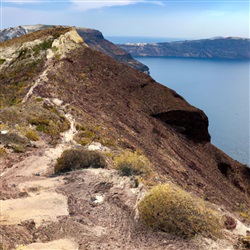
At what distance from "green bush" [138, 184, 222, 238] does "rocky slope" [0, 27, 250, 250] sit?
0.27 meters

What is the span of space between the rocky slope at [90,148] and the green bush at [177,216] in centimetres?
27

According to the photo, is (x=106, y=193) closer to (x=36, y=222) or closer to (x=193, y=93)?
(x=36, y=222)

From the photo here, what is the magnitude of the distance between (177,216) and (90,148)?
12.3 m

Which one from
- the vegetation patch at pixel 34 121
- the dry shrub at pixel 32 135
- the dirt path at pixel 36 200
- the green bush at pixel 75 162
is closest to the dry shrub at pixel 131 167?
the green bush at pixel 75 162

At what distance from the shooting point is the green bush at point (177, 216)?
9.16 meters

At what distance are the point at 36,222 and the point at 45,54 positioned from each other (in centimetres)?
3625

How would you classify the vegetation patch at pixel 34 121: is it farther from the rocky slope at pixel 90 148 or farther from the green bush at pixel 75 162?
the green bush at pixel 75 162

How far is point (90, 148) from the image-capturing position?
68.4ft

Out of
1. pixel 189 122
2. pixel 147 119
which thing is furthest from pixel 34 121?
pixel 189 122

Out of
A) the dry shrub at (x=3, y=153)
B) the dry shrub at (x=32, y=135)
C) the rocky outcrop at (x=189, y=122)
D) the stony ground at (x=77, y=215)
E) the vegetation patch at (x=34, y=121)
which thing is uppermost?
the vegetation patch at (x=34, y=121)

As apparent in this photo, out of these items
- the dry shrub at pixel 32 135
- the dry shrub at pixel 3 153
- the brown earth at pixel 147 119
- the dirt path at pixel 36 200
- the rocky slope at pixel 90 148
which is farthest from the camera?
the brown earth at pixel 147 119

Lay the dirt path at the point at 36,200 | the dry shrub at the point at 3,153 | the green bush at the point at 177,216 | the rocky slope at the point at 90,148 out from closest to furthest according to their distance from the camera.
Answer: the green bush at the point at 177,216 → the rocky slope at the point at 90,148 → the dirt path at the point at 36,200 → the dry shrub at the point at 3,153

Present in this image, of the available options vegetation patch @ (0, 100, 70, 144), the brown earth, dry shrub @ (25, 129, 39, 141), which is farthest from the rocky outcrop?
dry shrub @ (25, 129, 39, 141)

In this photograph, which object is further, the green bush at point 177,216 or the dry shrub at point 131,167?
the dry shrub at point 131,167
